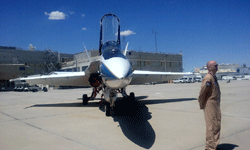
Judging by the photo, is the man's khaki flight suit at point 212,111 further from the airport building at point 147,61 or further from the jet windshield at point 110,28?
the airport building at point 147,61

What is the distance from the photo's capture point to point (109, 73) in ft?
20.6

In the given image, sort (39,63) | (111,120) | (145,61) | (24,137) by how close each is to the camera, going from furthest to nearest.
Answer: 1. (145,61)
2. (39,63)
3. (111,120)
4. (24,137)

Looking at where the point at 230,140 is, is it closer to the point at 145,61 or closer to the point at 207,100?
the point at 207,100

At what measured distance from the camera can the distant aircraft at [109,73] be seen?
6121mm

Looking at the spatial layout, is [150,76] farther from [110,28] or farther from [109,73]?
[109,73]

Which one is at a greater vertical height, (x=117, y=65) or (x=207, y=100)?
(x=117, y=65)

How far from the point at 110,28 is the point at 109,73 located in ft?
16.5

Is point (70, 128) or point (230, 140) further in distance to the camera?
point (70, 128)

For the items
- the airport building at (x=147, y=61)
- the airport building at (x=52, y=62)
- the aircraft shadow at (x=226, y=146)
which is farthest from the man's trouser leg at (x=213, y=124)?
the airport building at (x=147, y=61)

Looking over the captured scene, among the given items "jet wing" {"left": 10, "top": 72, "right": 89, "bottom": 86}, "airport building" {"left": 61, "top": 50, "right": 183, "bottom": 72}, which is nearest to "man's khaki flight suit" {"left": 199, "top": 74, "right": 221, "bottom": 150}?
"jet wing" {"left": 10, "top": 72, "right": 89, "bottom": 86}

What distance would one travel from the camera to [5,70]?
42.6m

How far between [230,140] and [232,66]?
125316mm

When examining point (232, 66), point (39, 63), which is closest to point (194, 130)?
point (39, 63)

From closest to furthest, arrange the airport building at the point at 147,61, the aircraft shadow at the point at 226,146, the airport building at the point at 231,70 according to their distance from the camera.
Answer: the aircraft shadow at the point at 226,146, the airport building at the point at 147,61, the airport building at the point at 231,70
